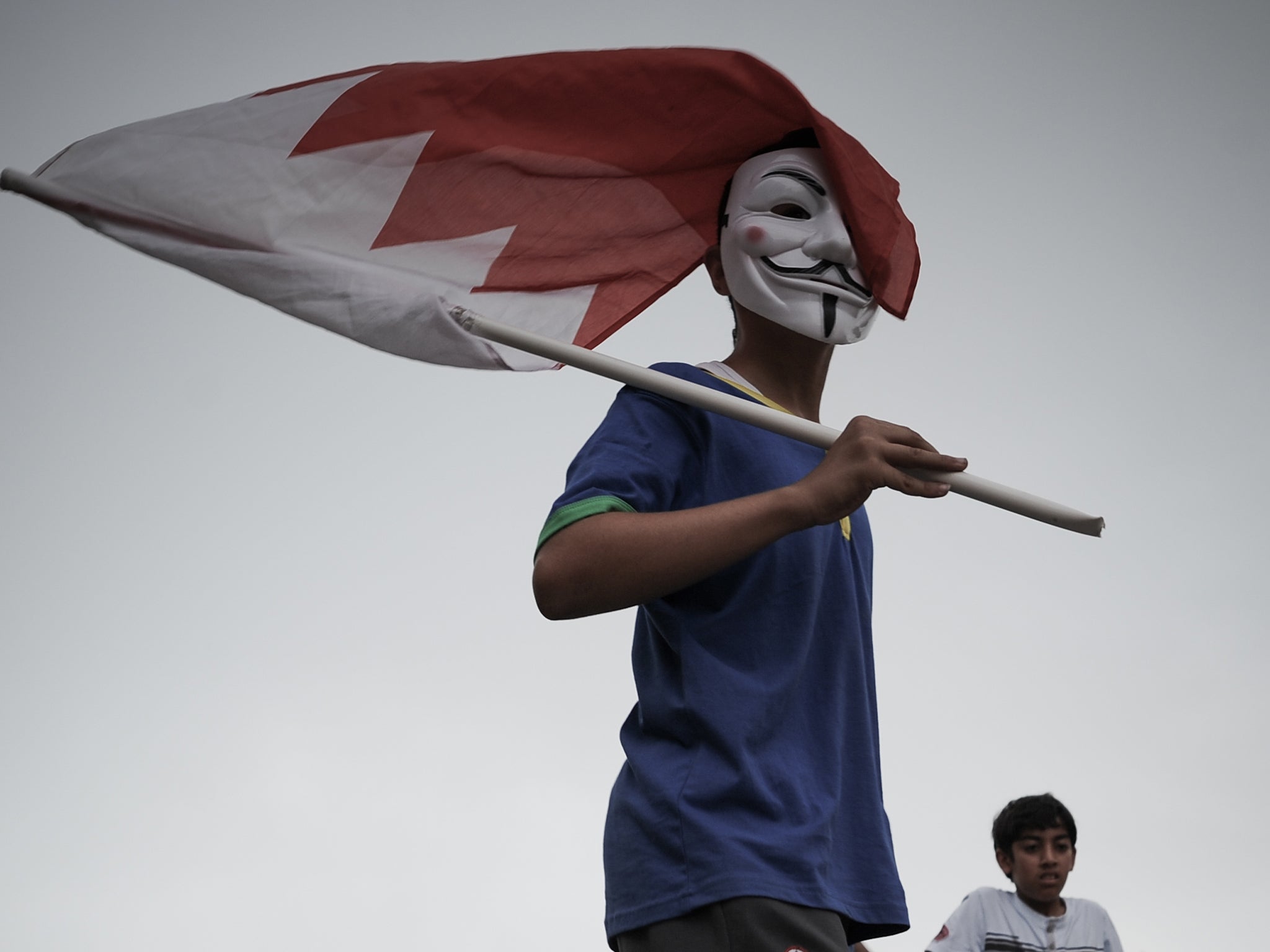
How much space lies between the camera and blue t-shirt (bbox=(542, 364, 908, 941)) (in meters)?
1.96

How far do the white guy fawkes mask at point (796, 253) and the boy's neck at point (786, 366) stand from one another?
53mm

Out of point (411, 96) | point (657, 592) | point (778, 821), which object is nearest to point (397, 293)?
point (411, 96)

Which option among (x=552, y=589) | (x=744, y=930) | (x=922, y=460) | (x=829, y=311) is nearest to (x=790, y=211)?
(x=829, y=311)

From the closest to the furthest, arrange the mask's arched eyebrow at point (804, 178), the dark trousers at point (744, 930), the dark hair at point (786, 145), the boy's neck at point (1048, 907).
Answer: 1. the dark trousers at point (744, 930)
2. the mask's arched eyebrow at point (804, 178)
3. the dark hair at point (786, 145)
4. the boy's neck at point (1048, 907)

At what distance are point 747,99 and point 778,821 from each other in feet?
5.14

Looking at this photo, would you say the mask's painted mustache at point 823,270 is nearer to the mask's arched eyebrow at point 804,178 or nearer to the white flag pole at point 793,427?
the mask's arched eyebrow at point 804,178

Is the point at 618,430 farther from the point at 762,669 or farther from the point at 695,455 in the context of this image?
the point at 762,669

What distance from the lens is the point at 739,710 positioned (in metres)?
2.05

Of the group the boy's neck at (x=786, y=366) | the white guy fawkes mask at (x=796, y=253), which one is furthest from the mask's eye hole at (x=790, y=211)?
the boy's neck at (x=786, y=366)

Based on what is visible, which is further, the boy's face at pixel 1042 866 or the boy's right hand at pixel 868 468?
the boy's face at pixel 1042 866

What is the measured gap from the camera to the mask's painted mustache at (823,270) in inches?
104

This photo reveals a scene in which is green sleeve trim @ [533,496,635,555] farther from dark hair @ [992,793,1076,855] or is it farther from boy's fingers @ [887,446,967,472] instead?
dark hair @ [992,793,1076,855]

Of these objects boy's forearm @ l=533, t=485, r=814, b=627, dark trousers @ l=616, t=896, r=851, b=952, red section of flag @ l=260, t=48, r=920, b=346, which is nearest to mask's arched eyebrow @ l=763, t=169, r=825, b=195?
red section of flag @ l=260, t=48, r=920, b=346

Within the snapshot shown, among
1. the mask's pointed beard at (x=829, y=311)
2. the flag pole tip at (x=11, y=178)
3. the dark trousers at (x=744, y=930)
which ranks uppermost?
the flag pole tip at (x=11, y=178)
